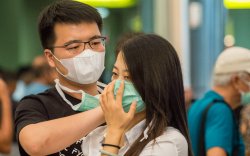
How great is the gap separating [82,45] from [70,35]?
0.22ft

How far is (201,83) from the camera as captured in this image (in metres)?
7.87

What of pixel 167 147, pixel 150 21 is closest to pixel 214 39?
pixel 150 21

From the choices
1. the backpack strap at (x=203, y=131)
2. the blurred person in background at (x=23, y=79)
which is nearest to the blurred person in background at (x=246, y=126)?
the backpack strap at (x=203, y=131)

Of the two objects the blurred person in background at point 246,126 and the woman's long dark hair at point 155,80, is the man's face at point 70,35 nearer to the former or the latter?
the woman's long dark hair at point 155,80

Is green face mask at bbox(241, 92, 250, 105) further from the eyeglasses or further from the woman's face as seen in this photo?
the woman's face

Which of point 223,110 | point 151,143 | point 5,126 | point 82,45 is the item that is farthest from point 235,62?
point 151,143

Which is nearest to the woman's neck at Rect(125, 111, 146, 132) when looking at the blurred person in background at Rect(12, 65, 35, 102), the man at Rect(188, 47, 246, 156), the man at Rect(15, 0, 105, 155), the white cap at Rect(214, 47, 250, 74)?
the man at Rect(15, 0, 105, 155)

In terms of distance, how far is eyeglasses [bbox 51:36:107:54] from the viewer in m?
2.87

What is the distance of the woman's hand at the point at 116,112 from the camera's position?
234cm

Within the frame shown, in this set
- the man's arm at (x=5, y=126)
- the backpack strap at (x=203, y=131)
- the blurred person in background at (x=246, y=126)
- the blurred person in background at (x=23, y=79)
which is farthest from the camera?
the blurred person in background at (x=23, y=79)

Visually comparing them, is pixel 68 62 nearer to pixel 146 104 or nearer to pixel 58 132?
pixel 58 132

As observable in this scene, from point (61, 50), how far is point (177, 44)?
4910 millimetres

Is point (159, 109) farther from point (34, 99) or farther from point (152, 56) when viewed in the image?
point (34, 99)

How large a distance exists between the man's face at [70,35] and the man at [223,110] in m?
1.17
